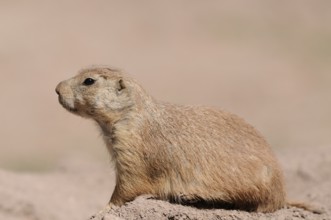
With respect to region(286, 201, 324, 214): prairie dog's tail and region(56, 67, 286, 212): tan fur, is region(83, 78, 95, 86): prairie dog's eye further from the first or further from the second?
region(286, 201, 324, 214): prairie dog's tail

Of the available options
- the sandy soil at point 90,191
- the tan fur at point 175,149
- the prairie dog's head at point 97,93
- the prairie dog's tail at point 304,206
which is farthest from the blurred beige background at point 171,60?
the prairie dog's tail at point 304,206

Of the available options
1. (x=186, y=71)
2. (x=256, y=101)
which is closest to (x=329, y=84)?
(x=256, y=101)

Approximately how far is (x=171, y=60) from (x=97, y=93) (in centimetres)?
1691

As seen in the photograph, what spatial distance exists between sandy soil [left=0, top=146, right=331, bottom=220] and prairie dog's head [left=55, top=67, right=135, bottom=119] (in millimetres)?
885

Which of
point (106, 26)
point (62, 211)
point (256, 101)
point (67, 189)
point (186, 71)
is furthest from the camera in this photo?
point (106, 26)

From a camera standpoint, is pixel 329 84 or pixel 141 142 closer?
pixel 141 142

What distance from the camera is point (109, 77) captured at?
7301 mm

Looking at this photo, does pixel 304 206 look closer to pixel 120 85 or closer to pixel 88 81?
pixel 120 85

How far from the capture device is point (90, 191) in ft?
37.2

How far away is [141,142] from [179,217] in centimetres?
77

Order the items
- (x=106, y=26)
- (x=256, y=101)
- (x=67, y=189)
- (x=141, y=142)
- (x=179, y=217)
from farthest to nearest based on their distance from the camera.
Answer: (x=106, y=26) → (x=256, y=101) → (x=67, y=189) → (x=141, y=142) → (x=179, y=217)

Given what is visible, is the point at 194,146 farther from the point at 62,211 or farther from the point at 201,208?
the point at 62,211

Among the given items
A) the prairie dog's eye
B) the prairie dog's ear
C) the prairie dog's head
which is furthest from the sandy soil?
the prairie dog's eye

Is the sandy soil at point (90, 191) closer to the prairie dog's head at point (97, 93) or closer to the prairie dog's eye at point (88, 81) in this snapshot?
the prairie dog's head at point (97, 93)
